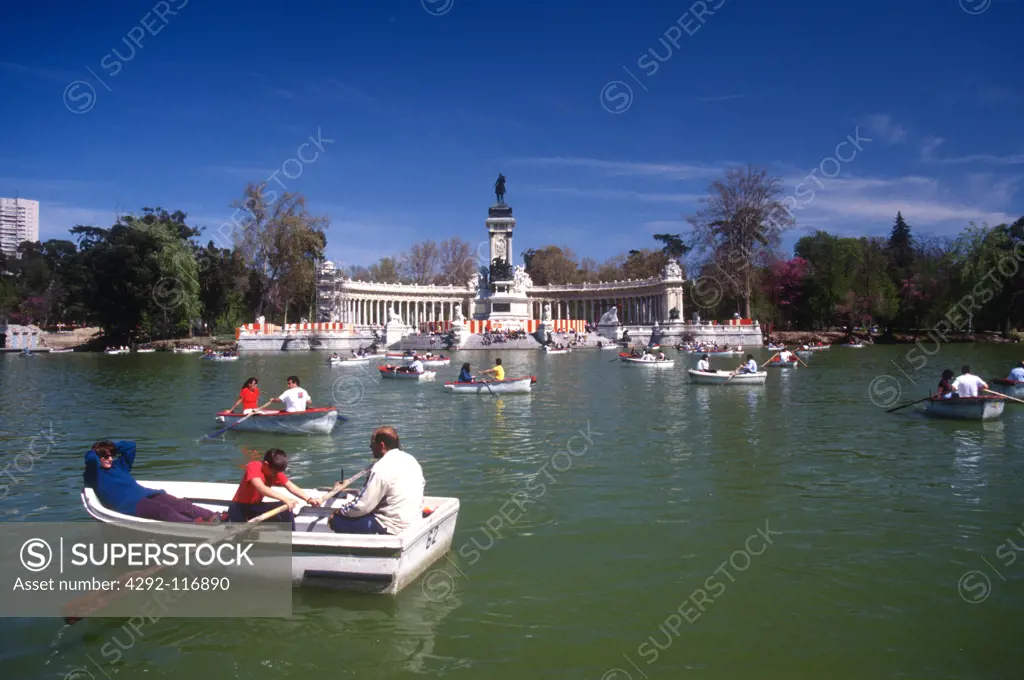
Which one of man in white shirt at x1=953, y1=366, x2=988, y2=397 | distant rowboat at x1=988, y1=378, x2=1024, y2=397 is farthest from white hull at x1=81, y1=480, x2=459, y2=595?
distant rowboat at x1=988, y1=378, x2=1024, y2=397

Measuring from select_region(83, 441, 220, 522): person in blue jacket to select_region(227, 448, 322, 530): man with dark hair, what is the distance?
38 cm

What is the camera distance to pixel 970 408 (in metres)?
17.7

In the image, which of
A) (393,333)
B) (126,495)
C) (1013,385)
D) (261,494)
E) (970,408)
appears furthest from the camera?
(393,333)

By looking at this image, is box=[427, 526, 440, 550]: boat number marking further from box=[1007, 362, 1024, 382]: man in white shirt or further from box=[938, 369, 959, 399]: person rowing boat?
box=[1007, 362, 1024, 382]: man in white shirt

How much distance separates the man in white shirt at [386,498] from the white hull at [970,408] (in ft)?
52.2

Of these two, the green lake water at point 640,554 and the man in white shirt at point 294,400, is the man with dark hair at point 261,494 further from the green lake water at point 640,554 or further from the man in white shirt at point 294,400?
the man in white shirt at point 294,400

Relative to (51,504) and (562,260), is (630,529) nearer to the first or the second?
(51,504)

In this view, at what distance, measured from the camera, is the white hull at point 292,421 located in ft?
54.2

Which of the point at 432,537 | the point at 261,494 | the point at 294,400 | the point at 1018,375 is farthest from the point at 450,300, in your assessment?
the point at 432,537

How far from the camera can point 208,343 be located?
67812mm

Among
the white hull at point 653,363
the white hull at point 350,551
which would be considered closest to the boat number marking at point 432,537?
the white hull at point 350,551

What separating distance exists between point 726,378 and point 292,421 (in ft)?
57.5

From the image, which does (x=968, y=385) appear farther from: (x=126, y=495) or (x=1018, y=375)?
(x=126, y=495)

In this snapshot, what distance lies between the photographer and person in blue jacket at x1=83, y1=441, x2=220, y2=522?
26.6 feet
